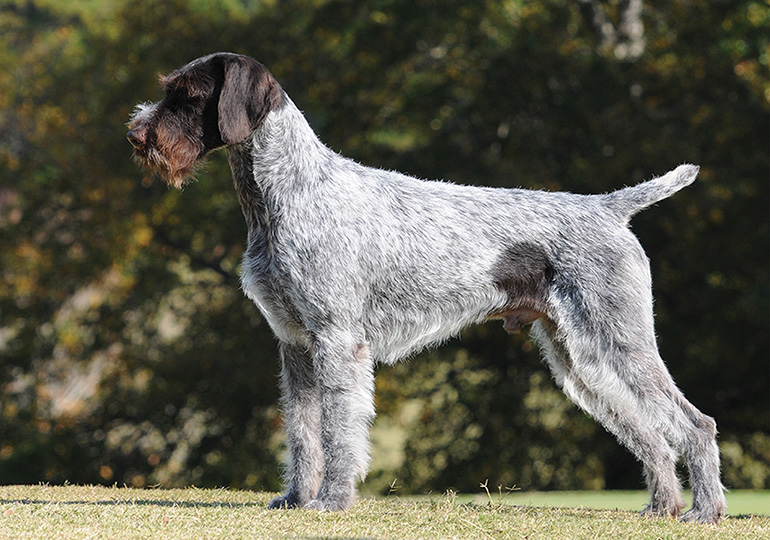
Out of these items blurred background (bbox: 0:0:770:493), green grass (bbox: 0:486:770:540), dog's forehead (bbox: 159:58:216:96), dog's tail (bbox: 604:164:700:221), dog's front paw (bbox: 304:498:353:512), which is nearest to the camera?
green grass (bbox: 0:486:770:540)

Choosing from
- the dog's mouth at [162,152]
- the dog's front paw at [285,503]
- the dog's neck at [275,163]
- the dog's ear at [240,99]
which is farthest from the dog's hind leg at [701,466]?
the dog's mouth at [162,152]

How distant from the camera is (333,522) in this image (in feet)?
18.4

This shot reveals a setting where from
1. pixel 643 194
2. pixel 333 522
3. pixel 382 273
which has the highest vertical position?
pixel 643 194

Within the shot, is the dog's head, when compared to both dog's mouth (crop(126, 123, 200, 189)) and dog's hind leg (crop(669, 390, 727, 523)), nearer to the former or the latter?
dog's mouth (crop(126, 123, 200, 189))

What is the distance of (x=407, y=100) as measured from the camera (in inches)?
654

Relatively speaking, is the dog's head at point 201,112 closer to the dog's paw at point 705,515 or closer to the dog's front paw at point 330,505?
the dog's front paw at point 330,505

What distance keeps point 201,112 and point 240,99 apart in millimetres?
306

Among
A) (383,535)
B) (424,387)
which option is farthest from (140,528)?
(424,387)

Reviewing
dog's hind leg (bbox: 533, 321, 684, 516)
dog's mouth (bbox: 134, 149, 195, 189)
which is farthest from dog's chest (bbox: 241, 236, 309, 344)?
dog's hind leg (bbox: 533, 321, 684, 516)

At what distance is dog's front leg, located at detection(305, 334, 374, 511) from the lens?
5957 millimetres

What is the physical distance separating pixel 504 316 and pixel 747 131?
9455 mm

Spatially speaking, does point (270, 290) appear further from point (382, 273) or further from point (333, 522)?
point (333, 522)

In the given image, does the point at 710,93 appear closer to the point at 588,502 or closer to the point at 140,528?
the point at 588,502

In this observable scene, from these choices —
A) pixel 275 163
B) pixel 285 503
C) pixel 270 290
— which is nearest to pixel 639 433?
pixel 285 503
